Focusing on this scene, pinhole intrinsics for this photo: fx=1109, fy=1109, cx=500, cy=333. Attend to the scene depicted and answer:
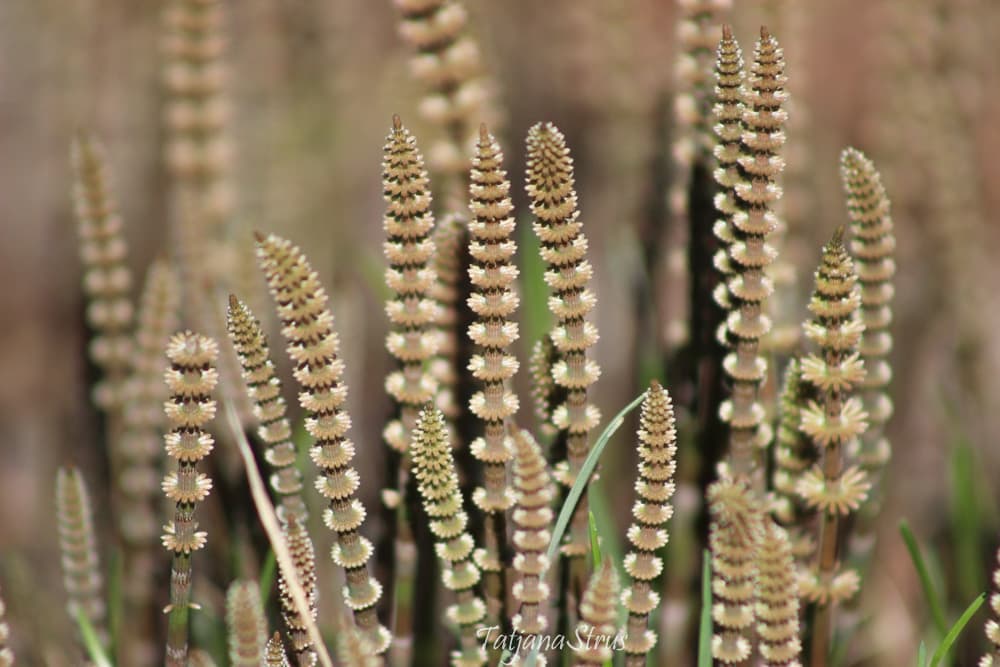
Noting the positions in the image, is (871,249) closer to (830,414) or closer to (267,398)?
(830,414)

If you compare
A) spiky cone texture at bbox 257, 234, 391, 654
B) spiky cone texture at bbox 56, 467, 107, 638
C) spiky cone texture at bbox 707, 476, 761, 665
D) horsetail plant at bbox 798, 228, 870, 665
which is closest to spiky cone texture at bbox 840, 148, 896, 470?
horsetail plant at bbox 798, 228, 870, 665

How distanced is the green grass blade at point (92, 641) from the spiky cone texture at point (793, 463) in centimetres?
39

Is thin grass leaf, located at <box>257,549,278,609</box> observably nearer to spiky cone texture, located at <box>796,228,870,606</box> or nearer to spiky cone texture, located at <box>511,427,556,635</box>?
spiky cone texture, located at <box>511,427,556,635</box>

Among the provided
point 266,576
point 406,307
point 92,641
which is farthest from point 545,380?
point 92,641

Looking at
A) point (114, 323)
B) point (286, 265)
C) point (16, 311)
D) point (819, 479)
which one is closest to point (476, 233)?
point (286, 265)

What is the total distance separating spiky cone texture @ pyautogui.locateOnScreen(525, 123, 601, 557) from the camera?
47cm

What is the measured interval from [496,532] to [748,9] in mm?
514

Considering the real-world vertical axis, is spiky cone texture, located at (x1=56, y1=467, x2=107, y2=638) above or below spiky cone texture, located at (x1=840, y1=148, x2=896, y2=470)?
below

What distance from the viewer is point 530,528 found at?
513 millimetres

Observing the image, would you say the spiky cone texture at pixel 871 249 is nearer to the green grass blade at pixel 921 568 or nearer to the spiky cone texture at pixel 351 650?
the green grass blade at pixel 921 568

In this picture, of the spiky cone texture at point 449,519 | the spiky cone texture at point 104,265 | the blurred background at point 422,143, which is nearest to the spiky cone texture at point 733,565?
the spiky cone texture at point 449,519

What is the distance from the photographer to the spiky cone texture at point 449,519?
1.63ft

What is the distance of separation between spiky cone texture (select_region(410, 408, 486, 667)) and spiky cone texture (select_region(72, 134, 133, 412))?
0.35 meters

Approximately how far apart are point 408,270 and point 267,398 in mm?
91
